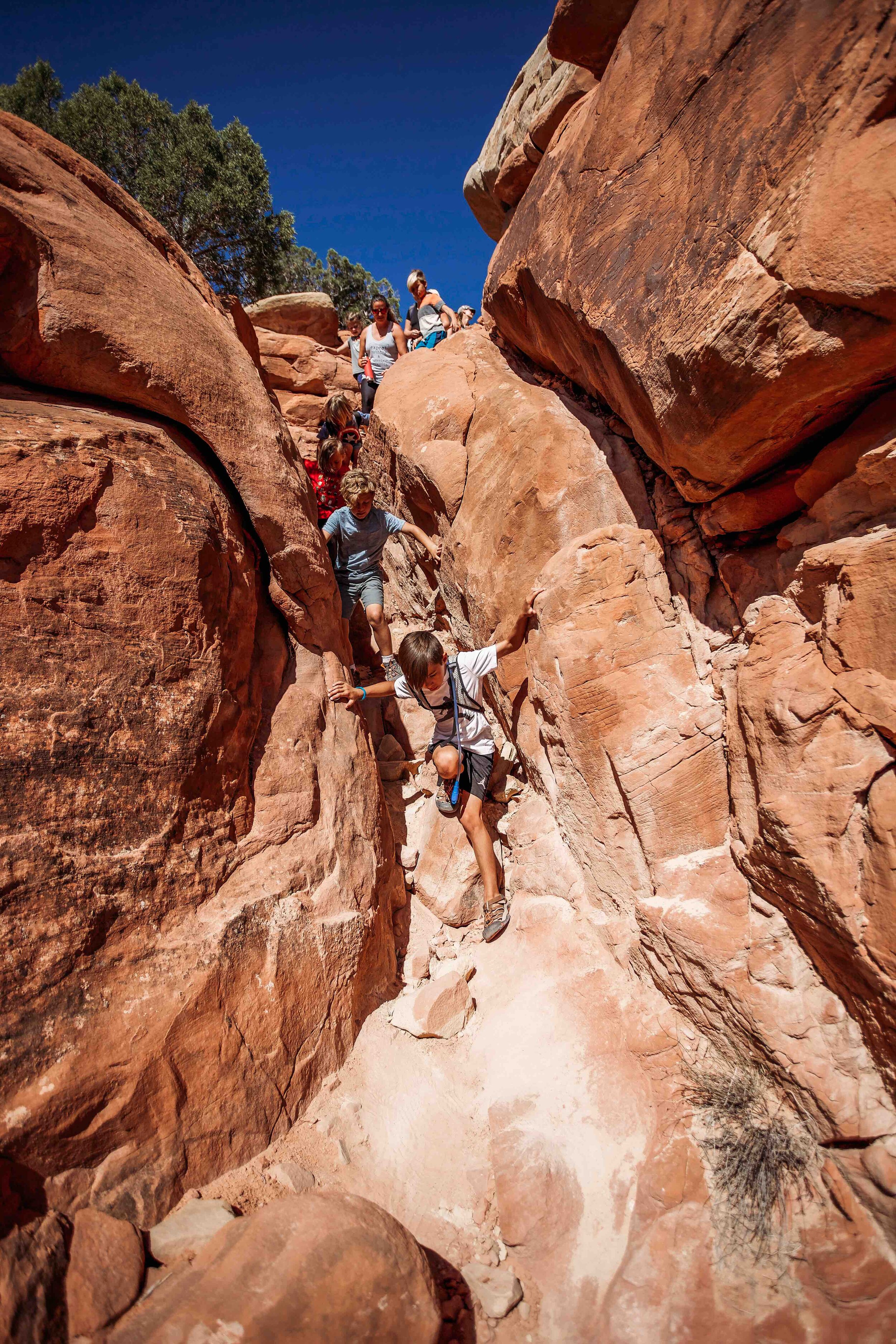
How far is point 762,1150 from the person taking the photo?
2.19m

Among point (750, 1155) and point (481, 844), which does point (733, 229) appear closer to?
point (481, 844)

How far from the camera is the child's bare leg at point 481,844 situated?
3408 millimetres

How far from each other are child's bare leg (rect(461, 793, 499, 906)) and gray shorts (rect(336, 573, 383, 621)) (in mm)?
1566

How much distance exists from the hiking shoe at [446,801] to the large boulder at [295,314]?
8.11m

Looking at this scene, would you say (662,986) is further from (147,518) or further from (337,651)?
(147,518)

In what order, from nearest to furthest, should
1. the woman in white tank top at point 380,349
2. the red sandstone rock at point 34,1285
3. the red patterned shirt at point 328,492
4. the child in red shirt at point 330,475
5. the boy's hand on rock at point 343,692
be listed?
the red sandstone rock at point 34,1285, the boy's hand on rock at point 343,692, the child in red shirt at point 330,475, the red patterned shirt at point 328,492, the woman in white tank top at point 380,349

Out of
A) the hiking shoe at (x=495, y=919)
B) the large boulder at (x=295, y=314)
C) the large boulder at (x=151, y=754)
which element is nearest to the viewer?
the large boulder at (x=151, y=754)

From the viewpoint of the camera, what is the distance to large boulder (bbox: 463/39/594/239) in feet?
13.8

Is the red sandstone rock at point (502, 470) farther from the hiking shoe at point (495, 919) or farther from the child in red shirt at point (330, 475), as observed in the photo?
the hiking shoe at point (495, 919)

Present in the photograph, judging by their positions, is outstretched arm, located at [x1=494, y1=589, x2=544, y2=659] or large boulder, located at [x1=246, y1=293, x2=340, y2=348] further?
large boulder, located at [x1=246, y1=293, x2=340, y2=348]

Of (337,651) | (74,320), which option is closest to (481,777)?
(337,651)

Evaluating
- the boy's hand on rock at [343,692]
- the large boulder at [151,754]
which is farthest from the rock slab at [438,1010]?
the boy's hand on rock at [343,692]

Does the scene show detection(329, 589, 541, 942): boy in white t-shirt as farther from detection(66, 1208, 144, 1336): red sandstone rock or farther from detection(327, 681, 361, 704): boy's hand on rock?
detection(66, 1208, 144, 1336): red sandstone rock

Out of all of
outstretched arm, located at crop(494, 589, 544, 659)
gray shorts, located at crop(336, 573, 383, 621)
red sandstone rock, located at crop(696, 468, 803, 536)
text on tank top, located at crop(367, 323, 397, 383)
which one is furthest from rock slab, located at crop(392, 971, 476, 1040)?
text on tank top, located at crop(367, 323, 397, 383)
